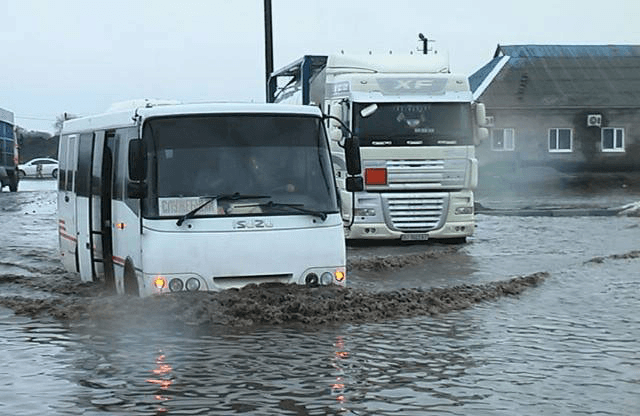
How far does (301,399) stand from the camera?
27.3 feet

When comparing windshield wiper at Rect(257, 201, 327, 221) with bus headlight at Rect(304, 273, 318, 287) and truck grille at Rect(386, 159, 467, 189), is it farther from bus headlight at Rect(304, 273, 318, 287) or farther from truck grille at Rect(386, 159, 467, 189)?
truck grille at Rect(386, 159, 467, 189)

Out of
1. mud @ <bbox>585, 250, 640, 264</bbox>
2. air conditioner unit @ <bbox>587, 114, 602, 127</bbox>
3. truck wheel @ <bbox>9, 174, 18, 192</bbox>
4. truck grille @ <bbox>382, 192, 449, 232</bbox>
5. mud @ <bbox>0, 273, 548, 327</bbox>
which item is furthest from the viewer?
air conditioner unit @ <bbox>587, 114, 602, 127</bbox>

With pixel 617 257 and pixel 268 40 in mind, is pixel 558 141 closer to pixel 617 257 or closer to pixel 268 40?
pixel 268 40

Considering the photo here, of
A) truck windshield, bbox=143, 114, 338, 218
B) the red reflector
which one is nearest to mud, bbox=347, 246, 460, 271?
the red reflector

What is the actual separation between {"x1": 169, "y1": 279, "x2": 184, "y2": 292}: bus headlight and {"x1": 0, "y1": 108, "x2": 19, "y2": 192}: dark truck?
38.3 meters

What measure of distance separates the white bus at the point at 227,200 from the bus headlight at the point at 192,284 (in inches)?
0.4

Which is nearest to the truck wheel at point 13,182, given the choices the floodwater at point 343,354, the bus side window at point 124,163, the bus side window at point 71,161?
the floodwater at point 343,354

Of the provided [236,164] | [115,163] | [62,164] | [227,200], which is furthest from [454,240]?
[227,200]

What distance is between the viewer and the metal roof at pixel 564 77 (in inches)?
2169

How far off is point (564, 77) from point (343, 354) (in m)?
49.1

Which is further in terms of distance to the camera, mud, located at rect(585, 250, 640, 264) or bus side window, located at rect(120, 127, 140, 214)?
mud, located at rect(585, 250, 640, 264)

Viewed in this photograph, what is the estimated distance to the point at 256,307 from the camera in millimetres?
11477

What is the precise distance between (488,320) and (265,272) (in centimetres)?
266

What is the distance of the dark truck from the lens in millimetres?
48569
